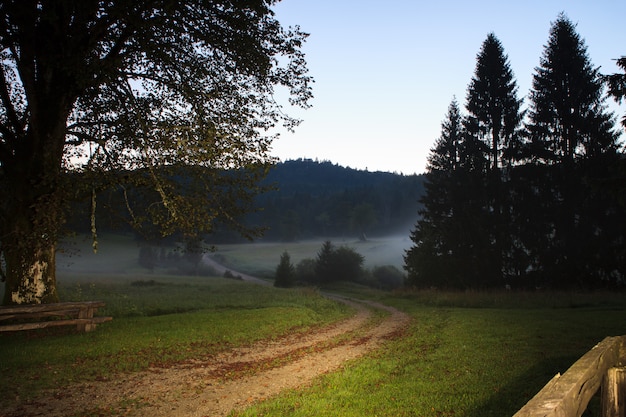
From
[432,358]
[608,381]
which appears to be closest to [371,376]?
[432,358]

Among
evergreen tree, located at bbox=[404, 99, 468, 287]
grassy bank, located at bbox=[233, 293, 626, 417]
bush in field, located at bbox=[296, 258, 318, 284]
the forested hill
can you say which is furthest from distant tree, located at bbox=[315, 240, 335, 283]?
the forested hill

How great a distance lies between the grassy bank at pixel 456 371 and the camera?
7652 mm

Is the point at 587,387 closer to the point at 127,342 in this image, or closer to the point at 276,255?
the point at 127,342

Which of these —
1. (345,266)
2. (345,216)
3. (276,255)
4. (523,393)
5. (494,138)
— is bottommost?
(276,255)

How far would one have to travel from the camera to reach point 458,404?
25.2 ft

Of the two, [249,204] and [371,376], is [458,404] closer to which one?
[371,376]

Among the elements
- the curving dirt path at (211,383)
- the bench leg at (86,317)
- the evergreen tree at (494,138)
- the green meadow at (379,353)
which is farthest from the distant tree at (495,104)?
the bench leg at (86,317)

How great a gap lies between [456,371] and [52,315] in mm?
14901

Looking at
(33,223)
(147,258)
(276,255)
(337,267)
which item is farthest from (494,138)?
(276,255)

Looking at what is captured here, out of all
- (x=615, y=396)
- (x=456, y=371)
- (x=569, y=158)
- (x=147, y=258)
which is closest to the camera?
(x=615, y=396)

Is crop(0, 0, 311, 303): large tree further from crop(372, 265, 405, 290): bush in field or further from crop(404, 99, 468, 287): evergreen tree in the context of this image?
crop(372, 265, 405, 290): bush in field

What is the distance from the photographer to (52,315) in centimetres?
1530

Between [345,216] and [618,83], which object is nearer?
[618,83]

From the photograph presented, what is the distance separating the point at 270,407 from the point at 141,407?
2761 mm
